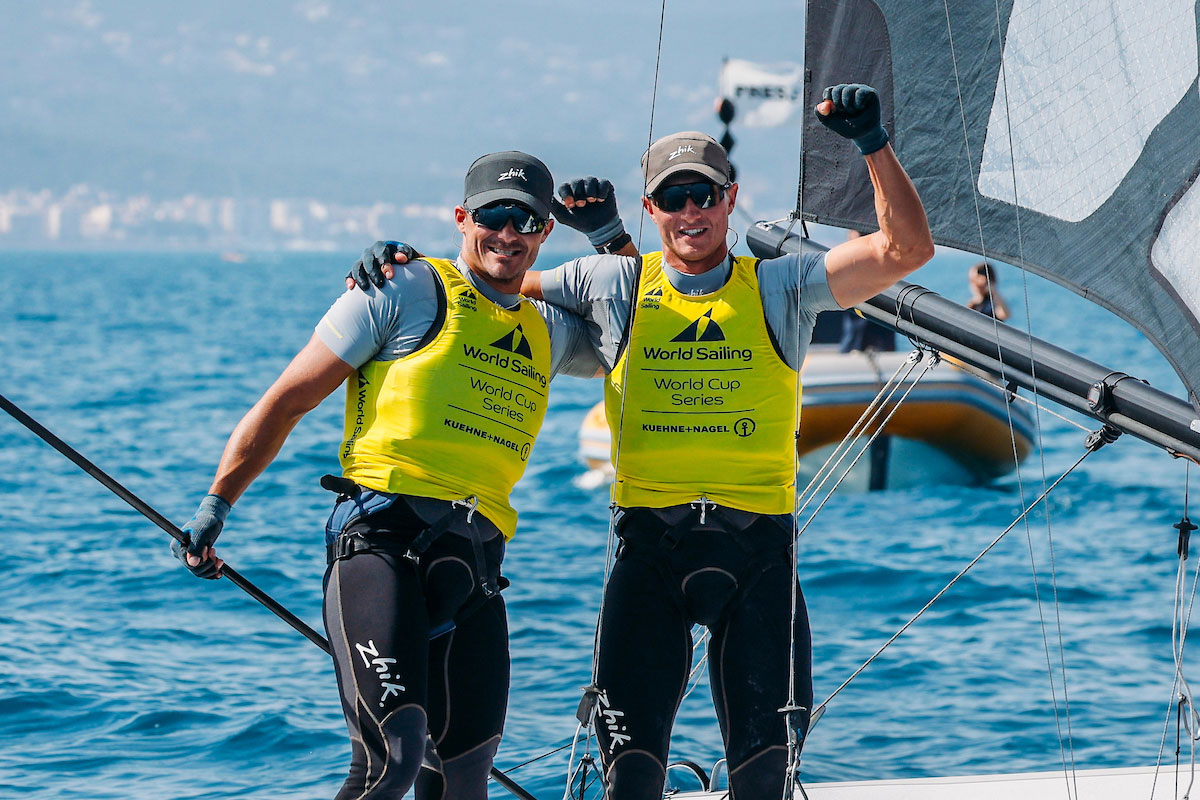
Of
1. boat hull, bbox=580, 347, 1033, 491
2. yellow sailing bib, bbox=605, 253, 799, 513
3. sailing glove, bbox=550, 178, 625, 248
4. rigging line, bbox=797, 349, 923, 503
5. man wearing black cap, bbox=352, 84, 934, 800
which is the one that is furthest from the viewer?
boat hull, bbox=580, 347, 1033, 491

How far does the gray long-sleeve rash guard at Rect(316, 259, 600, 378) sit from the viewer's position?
9.36ft

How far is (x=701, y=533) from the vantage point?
2949 mm

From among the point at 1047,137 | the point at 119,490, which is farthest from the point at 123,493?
the point at 1047,137

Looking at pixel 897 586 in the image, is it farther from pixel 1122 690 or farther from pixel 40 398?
pixel 40 398

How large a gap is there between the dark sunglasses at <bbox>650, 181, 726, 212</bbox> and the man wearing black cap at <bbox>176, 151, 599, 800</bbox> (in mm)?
253

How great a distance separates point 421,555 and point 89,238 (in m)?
205

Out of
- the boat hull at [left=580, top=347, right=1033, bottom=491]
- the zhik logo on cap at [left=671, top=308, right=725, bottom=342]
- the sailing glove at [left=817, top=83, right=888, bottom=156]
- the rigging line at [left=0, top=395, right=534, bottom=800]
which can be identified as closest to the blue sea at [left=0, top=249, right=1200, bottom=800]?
the boat hull at [left=580, top=347, right=1033, bottom=491]

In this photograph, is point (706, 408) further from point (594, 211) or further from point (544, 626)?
point (544, 626)

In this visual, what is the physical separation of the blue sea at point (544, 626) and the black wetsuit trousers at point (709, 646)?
1.93 feet

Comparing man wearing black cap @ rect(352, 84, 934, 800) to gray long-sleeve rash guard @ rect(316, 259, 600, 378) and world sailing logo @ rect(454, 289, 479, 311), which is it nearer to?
gray long-sleeve rash guard @ rect(316, 259, 600, 378)

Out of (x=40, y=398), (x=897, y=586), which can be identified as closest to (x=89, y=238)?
(x=40, y=398)

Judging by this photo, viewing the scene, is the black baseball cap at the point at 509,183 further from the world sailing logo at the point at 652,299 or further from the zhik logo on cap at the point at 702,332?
the zhik logo on cap at the point at 702,332

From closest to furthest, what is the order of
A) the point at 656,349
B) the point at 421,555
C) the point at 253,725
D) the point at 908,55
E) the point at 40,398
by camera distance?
1. the point at 421,555
2. the point at 656,349
3. the point at 908,55
4. the point at 253,725
5. the point at 40,398

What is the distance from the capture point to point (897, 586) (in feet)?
29.1
